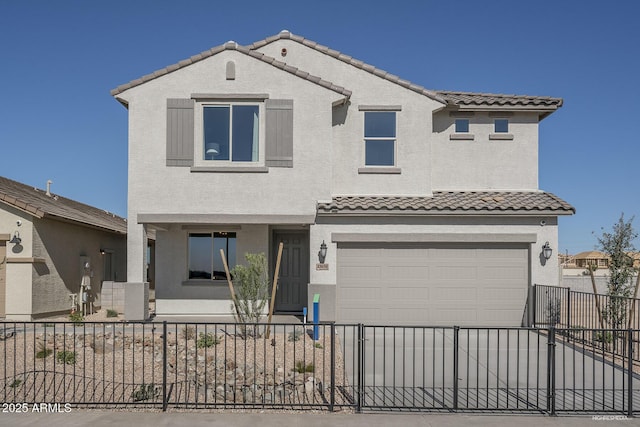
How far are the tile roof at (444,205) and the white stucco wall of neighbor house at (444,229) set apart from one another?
30 cm

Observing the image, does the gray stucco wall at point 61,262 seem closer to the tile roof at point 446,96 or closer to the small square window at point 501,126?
the tile roof at point 446,96

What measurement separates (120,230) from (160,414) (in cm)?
1499

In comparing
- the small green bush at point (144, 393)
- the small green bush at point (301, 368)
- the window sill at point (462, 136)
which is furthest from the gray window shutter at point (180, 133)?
the window sill at point (462, 136)

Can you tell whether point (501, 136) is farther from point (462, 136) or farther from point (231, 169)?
point (231, 169)

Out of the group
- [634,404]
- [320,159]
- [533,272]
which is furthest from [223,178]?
[634,404]

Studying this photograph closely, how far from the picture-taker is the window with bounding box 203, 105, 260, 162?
14.4 metres

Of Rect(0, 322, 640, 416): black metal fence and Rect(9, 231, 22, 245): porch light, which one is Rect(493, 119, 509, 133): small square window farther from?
Rect(9, 231, 22, 245): porch light

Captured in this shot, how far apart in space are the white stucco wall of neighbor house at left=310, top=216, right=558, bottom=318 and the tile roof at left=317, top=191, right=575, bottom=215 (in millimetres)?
303

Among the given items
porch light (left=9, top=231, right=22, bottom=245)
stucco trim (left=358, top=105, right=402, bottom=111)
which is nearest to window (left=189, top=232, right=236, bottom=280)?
porch light (left=9, top=231, right=22, bottom=245)

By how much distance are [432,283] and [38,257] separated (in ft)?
36.8

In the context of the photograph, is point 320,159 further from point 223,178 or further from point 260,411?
point 260,411

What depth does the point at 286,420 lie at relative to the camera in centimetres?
717

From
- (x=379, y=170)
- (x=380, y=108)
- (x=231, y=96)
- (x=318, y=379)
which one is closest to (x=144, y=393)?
(x=318, y=379)

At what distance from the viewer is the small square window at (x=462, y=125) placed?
16250 mm
